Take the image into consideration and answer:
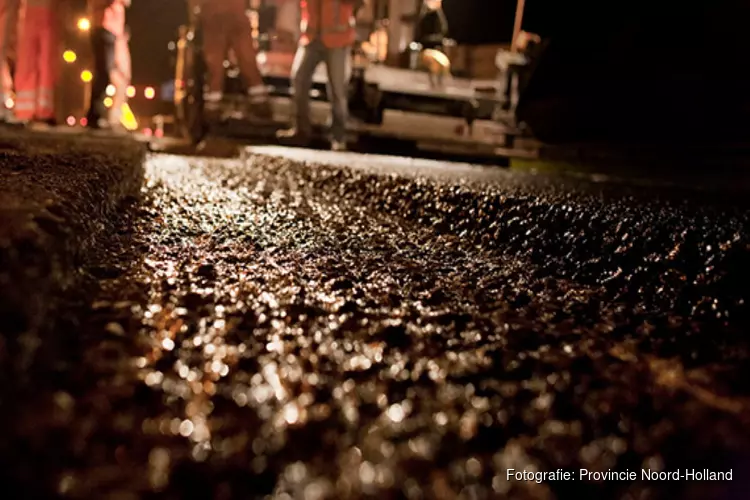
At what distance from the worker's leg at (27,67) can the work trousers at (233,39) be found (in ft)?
4.53

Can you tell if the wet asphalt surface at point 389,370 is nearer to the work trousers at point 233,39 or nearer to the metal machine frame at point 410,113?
the metal machine frame at point 410,113

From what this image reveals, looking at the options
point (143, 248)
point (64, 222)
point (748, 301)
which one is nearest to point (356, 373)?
point (64, 222)

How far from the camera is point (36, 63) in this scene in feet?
15.8

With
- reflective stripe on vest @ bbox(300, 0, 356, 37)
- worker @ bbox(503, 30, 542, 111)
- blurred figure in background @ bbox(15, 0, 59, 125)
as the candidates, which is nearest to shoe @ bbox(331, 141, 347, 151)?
reflective stripe on vest @ bbox(300, 0, 356, 37)

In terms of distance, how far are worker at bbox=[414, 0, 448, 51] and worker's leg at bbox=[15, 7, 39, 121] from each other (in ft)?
20.0

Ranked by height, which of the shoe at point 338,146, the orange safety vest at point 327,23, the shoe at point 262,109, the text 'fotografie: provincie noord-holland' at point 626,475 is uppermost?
the orange safety vest at point 327,23

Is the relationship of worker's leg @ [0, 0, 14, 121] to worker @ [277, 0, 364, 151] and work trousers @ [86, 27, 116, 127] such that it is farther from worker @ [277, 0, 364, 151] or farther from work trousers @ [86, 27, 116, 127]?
worker @ [277, 0, 364, 151]

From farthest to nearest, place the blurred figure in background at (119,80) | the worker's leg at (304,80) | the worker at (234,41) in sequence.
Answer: the blurred figure in background at (119,80) → the worker at (234,41) → the worker's leg at (304,80)

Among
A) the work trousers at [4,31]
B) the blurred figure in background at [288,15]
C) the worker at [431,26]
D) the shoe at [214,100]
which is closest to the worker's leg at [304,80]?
the shoe at [214,100]

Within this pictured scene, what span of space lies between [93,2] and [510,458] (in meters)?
5.52

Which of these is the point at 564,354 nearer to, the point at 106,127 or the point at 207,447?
the point at 207,447

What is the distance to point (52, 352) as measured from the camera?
537 millimetres

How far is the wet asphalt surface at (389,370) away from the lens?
1.33 ft

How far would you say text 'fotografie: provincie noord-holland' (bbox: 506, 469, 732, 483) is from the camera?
42 centimetres
